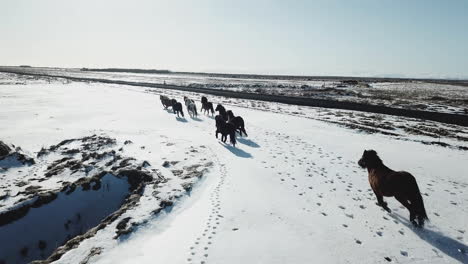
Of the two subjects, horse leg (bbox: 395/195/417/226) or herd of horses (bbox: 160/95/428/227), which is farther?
horse leg (bbox: 395/195/417/226)

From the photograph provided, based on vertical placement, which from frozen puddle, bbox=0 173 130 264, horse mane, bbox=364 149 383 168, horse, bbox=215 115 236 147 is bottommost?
frozen puddle, bbox=0 173 130 264

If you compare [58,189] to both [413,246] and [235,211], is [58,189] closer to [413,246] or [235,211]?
[235,211]

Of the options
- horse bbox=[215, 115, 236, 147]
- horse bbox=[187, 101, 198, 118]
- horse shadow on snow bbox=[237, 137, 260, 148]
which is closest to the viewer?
horse bbox=[215, 115, 236, 147]

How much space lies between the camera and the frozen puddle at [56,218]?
762 centimetres

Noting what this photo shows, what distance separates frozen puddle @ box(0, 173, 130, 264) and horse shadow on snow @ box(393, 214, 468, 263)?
8.19 m

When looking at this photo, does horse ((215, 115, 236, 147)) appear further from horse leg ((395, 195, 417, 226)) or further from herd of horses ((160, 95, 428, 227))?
horse leg ((395, 195, 417, 226))

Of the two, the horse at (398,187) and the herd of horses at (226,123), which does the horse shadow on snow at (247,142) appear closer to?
the herd of horses at (226,123)

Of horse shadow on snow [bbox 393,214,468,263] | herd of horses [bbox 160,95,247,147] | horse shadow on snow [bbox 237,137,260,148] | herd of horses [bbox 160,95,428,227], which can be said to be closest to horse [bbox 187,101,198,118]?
herd of horses [bbox 160,95,247,147]

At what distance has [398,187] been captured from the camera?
6805 mm

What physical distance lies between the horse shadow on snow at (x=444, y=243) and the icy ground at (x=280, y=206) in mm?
21

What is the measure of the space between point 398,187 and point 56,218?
9.32 m

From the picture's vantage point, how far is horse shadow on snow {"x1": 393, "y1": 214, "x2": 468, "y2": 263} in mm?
5850

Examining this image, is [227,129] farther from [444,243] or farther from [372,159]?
[444,243]

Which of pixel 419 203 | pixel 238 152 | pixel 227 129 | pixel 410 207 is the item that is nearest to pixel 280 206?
pixel 410 207
